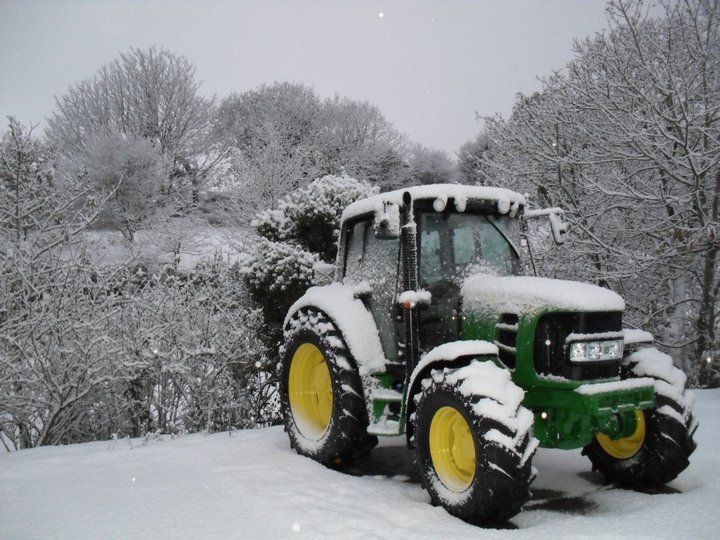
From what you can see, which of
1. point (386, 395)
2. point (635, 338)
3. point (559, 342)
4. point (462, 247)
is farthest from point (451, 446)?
point (635, 338)

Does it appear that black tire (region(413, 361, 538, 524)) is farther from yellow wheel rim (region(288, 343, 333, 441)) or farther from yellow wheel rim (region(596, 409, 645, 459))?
yellow wheel rim (region(288, 343, 333, 441))

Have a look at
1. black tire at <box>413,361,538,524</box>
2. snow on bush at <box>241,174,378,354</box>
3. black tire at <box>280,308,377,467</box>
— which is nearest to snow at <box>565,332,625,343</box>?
black tire at <box>413,361,538,524</box>

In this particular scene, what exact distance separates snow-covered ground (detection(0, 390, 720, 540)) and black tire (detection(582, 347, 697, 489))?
15 centimetres

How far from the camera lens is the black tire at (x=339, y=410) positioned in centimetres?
439

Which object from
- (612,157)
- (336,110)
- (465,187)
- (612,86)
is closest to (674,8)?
(612,86)

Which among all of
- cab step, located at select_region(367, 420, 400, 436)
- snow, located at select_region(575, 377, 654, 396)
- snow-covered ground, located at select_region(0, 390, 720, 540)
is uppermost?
snow, located at select_region(575, 377, 654, 396)

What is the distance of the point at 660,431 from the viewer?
3.84m

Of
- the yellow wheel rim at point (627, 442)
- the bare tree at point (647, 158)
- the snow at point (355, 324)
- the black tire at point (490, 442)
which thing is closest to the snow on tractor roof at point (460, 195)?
the snow at point (355, 324)

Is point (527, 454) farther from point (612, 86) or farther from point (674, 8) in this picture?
point (674, 8)

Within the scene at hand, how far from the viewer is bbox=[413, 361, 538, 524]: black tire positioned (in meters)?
3.12

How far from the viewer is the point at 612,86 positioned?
27.2ft

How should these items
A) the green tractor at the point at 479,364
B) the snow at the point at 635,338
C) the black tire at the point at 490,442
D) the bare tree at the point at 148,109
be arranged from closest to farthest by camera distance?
the black tire at the point at 490,442 → the green tractor at the point at 479,364 → the snow at the point at 635,338 → the bare tree at the point at 148,109

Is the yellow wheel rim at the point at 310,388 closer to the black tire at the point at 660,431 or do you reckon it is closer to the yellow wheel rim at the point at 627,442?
the yellow wheel rim at the point at 627,442

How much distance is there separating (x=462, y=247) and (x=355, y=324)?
3.43 feet
